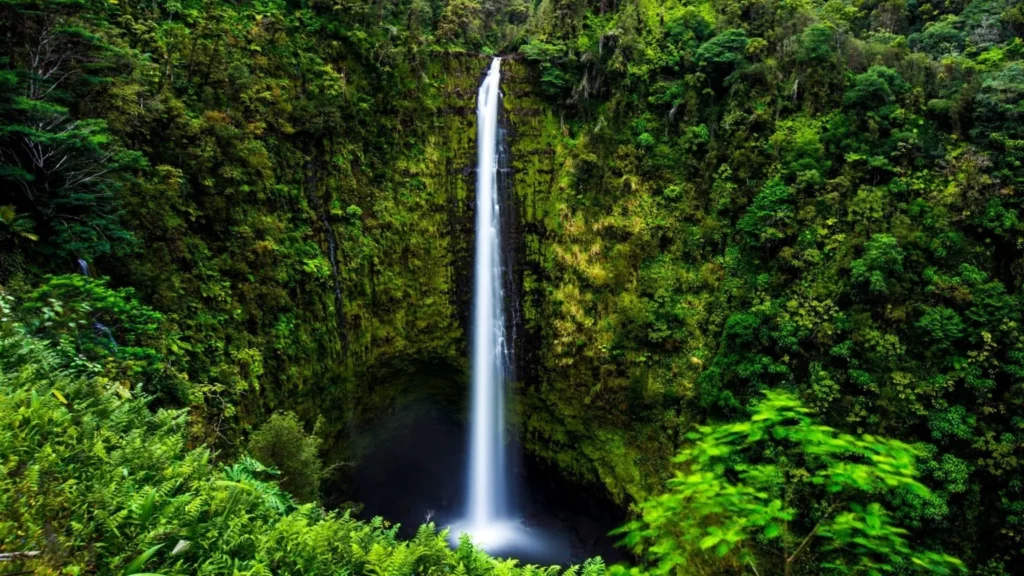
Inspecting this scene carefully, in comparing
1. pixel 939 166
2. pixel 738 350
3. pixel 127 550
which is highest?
pixel 939 166

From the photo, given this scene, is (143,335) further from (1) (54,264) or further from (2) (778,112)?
(2) (778,112)

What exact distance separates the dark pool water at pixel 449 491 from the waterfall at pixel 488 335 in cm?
73

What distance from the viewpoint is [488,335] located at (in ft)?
57.0

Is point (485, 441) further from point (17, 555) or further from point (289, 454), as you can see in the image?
point (17, 555)

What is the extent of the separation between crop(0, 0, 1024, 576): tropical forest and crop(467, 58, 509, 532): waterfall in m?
0.11

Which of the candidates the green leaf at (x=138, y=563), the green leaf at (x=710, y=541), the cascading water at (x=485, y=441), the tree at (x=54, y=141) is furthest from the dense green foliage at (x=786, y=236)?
the tree at (x=54, y=141)

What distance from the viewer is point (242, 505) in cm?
343

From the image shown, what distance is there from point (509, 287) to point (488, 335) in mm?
1992

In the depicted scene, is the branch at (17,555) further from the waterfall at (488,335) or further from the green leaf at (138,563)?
the waterfall at (488,335)

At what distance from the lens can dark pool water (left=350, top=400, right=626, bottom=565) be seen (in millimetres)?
14844

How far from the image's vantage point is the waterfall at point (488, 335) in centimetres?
1731

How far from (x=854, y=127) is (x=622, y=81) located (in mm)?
7643

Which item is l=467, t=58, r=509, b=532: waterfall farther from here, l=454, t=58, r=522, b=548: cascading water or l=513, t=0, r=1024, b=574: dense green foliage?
l=513, t=0, r=1024, b=574: dense green foliage

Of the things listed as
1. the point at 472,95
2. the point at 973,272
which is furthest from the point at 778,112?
the point at 472,95
